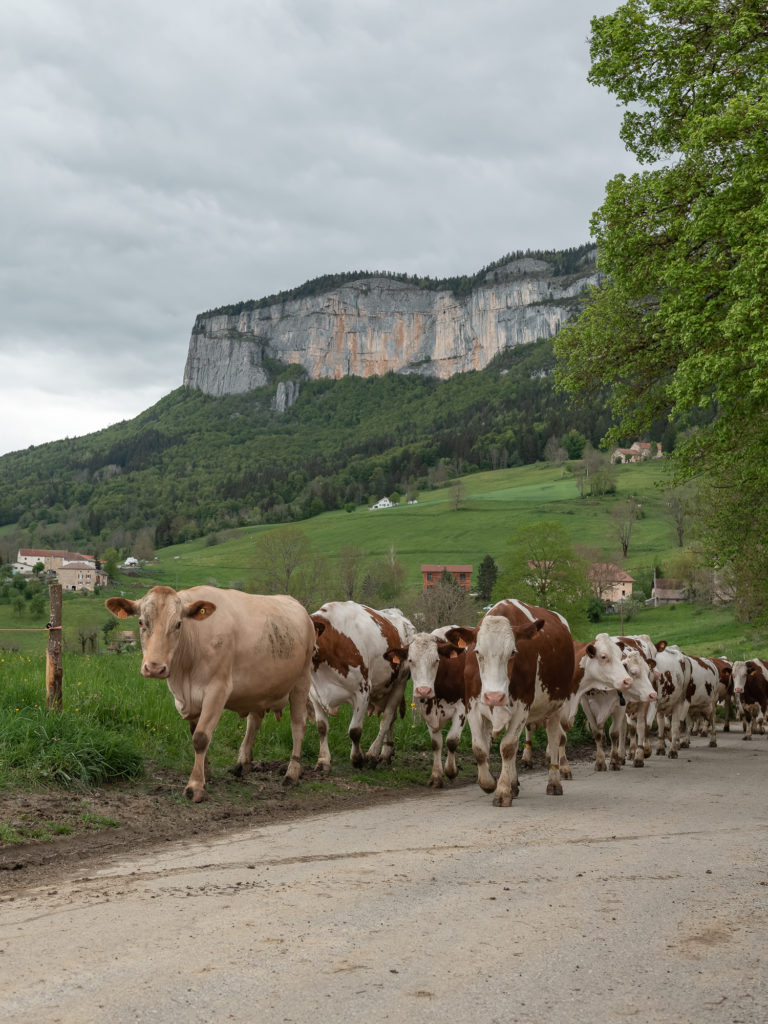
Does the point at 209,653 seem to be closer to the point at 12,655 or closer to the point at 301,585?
the point at 12,655

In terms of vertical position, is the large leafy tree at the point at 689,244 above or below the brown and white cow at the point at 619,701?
above

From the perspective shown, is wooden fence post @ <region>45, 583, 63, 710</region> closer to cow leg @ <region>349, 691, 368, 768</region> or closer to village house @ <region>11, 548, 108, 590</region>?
cow leg @ <region>349, 691, 368, 768</region>

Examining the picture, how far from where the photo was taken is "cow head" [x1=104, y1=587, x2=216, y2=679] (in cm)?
959

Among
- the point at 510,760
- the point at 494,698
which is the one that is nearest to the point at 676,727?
the point at 510,760

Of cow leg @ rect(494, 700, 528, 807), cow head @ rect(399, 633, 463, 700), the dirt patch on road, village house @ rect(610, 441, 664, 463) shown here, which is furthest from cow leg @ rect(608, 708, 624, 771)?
village house @ rect(610, 441, 664, 463)

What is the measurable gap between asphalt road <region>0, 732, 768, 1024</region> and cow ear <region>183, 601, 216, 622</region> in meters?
2.54

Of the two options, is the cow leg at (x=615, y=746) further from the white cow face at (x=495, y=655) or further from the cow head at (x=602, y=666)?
the white cow face at (x=495, y=655)

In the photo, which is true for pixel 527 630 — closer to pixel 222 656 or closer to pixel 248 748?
pixel 222 656

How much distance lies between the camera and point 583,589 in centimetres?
7494

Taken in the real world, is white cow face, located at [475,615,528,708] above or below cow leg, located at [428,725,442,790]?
above

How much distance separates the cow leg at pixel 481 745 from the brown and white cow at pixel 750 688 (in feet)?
53.5

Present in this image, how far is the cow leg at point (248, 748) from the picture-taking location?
11172 mm

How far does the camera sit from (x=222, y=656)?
10.5 meters

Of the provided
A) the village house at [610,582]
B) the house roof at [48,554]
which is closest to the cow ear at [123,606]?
the village house at [610,582]
